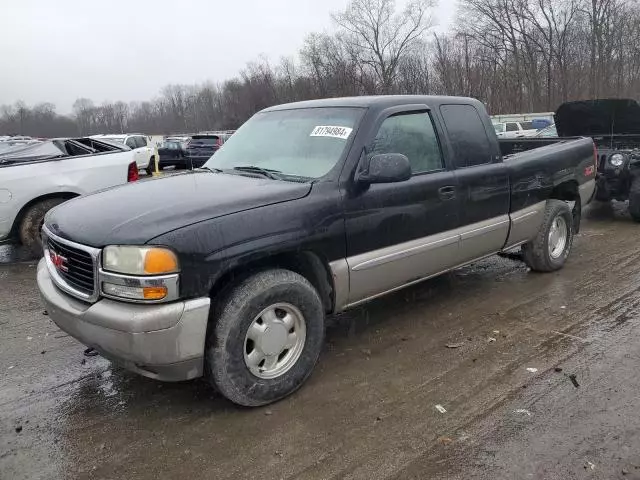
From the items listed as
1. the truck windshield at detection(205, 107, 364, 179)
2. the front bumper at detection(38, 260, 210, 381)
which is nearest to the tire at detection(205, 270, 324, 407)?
the front bumper at detection(38, 260, 210, 381)

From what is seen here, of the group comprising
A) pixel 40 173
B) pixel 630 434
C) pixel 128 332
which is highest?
pixel 40 173

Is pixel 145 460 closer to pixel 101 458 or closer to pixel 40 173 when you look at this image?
pixel 101 458

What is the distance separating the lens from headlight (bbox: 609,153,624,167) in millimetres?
7999

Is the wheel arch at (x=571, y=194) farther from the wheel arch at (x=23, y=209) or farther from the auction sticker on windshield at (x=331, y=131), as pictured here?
the wheel arch at (x=23, y=209)

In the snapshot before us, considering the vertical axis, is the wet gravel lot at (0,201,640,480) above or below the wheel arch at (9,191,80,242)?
below

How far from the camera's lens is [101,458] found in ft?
9.17

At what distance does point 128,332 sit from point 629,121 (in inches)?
334

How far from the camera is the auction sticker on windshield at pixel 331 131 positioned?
373 centimetres

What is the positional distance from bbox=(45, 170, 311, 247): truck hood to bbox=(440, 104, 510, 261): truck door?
159cm

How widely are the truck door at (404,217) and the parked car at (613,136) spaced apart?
5.15 m

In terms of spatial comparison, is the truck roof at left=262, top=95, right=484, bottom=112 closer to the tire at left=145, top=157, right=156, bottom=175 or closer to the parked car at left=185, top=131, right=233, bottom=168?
the tire at left=145, top=157, right=156, bottom=175

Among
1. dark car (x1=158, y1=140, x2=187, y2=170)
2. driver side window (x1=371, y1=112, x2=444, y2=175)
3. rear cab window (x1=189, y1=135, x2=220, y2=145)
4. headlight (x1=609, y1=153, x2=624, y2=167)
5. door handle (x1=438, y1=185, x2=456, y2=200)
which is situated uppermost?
rear cab window (x1=189, y1=135, x2=220, y2=145)

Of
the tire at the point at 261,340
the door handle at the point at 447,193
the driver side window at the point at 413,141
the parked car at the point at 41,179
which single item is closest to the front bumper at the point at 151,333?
the tire at the point at 261,340

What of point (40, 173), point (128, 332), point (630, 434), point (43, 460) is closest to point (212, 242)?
point (128, 332)
